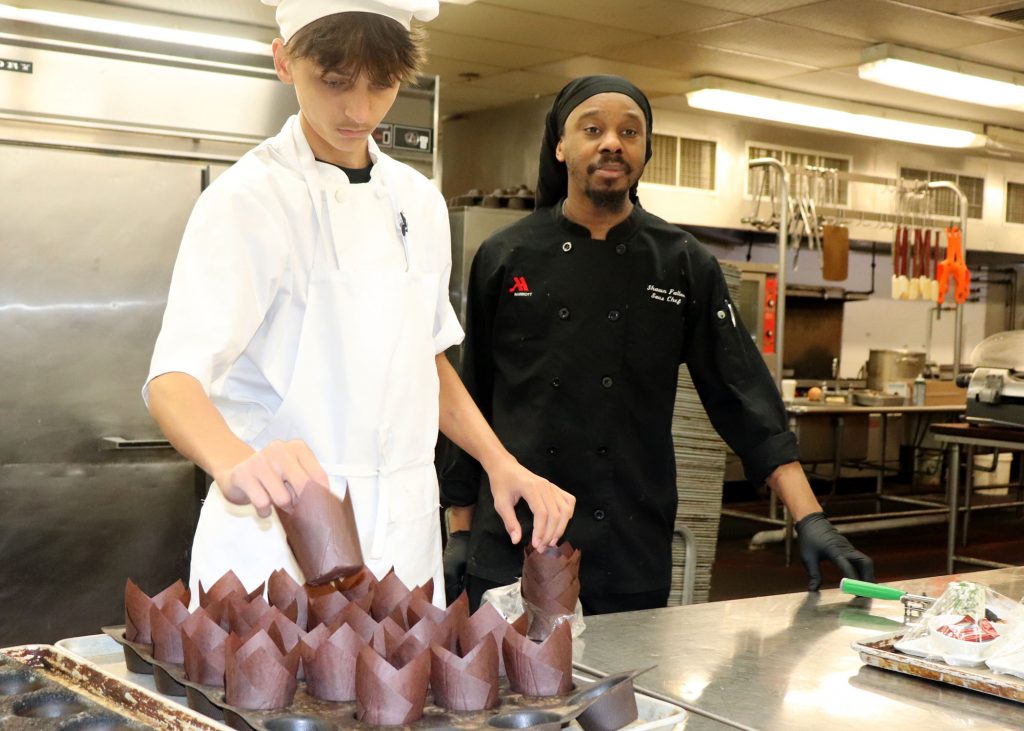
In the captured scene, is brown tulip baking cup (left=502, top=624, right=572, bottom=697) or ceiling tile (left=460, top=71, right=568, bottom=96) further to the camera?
ceiling tile (left=460, top=71, right=568, bottom=96)

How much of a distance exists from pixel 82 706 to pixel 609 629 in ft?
2.68

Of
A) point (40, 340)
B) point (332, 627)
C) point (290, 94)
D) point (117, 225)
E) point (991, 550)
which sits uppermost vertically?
point (290, 94)

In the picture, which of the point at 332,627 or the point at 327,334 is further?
the point at 327,334

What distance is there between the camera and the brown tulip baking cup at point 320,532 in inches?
42.7

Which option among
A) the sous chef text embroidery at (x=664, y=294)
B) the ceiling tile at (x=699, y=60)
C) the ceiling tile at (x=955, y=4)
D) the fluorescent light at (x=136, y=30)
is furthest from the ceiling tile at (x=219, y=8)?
the sous chef text embroidery at (x=664, y=294)

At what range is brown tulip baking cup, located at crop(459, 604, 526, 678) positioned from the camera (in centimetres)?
109

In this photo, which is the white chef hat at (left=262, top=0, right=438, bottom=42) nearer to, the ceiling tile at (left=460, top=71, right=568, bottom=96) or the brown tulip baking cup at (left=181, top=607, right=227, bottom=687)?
the brown tulip baking cup at (left=181, top=607, right=227, bottom=687)

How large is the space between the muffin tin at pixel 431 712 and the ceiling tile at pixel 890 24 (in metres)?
4.88

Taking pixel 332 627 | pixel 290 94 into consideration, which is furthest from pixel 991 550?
pixel 332 627

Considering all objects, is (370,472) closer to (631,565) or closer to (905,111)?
(631,565)

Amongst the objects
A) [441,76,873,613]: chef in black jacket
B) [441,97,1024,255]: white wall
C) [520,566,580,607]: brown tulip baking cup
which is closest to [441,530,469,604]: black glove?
[441,76,873,613]: chef in black jacket

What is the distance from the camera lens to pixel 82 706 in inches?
39.8

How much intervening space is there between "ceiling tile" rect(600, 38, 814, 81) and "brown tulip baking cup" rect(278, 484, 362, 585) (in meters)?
5.37

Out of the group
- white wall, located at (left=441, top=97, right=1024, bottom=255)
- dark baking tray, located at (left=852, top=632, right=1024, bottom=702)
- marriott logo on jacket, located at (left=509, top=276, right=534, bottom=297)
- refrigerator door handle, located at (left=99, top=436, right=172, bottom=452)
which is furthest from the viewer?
white wall, located at (left=441, top=97, right=1024, bottom=255)
